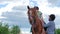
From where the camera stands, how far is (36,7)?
11.9m

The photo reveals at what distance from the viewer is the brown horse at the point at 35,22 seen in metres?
11.6

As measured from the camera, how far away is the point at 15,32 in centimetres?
4597

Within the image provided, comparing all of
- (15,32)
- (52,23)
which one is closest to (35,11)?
(52,23)

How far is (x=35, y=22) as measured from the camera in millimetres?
11984

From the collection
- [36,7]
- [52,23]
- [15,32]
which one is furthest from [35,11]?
[15,32]

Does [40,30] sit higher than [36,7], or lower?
lower

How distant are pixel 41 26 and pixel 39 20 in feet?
0.95

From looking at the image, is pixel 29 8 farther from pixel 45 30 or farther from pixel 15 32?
pixel 15 32

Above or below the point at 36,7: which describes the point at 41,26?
below

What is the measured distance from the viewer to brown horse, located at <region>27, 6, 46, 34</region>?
38.2 ft

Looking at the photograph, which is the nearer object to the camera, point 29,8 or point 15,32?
point 29,8

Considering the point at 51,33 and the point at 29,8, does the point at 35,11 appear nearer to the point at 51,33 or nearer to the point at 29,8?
the point at 29,8

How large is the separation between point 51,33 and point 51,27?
0.86ft

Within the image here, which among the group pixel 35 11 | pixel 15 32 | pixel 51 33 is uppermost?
pixel 35 11
